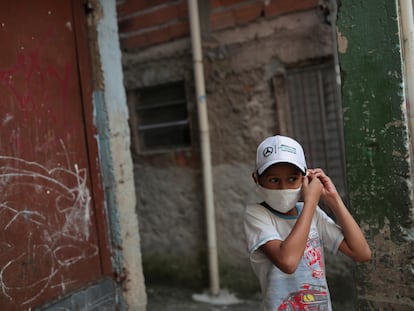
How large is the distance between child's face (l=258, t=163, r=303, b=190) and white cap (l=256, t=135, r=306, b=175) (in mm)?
28

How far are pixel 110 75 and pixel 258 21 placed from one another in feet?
7.05

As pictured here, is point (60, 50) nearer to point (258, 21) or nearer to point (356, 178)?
point (356, 178)

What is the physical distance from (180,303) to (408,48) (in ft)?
11.9

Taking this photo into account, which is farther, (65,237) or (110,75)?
(110,75)

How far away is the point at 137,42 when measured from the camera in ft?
16.7

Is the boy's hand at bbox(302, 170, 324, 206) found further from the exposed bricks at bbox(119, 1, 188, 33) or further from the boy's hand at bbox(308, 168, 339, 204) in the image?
the exposed bricks at bbox(119, 1, 188, 33)

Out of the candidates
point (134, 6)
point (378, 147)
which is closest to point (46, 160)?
point (378, 147)

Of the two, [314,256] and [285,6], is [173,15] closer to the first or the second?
[285,6]

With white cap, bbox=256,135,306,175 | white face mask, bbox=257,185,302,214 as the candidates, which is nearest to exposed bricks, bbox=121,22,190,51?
white cap, bbox=256,135,306,175

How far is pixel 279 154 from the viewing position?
1655 mm

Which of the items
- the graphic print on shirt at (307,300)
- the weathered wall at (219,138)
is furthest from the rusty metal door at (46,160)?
the weathered wall at (219,138)

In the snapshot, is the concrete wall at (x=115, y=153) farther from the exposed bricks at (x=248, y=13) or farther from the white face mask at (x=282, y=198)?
the exposed bricks at (x=248, y=13)

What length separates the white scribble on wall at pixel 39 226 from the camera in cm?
217

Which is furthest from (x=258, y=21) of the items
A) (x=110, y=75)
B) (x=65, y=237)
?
(x=65, y=237)
